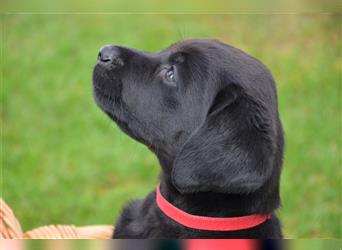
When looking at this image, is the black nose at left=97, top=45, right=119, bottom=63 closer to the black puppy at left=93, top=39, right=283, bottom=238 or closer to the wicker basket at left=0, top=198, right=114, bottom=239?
the black puppy at left=93, top=39, right=283, bottom=238

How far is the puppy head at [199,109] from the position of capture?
2.43 m

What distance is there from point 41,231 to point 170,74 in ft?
3.27

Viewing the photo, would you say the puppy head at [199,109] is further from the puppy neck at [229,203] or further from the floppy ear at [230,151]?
the puppy neck at [229,203]

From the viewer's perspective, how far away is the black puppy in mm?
2438

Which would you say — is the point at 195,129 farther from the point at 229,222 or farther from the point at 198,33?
the point at 198,33

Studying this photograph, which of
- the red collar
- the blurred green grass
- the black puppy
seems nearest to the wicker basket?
the black puppy

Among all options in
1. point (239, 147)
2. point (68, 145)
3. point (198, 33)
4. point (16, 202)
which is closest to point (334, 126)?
point (198, 33)

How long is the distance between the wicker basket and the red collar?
58cm

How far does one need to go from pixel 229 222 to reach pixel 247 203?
10 cm

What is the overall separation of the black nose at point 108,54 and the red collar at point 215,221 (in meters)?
0.68

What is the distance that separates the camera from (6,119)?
16.8 ft

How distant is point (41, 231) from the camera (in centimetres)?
314

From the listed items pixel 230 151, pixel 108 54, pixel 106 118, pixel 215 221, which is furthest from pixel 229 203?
pixel 106 118

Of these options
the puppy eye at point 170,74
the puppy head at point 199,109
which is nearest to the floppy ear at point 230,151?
the puppy head at point 199,109
